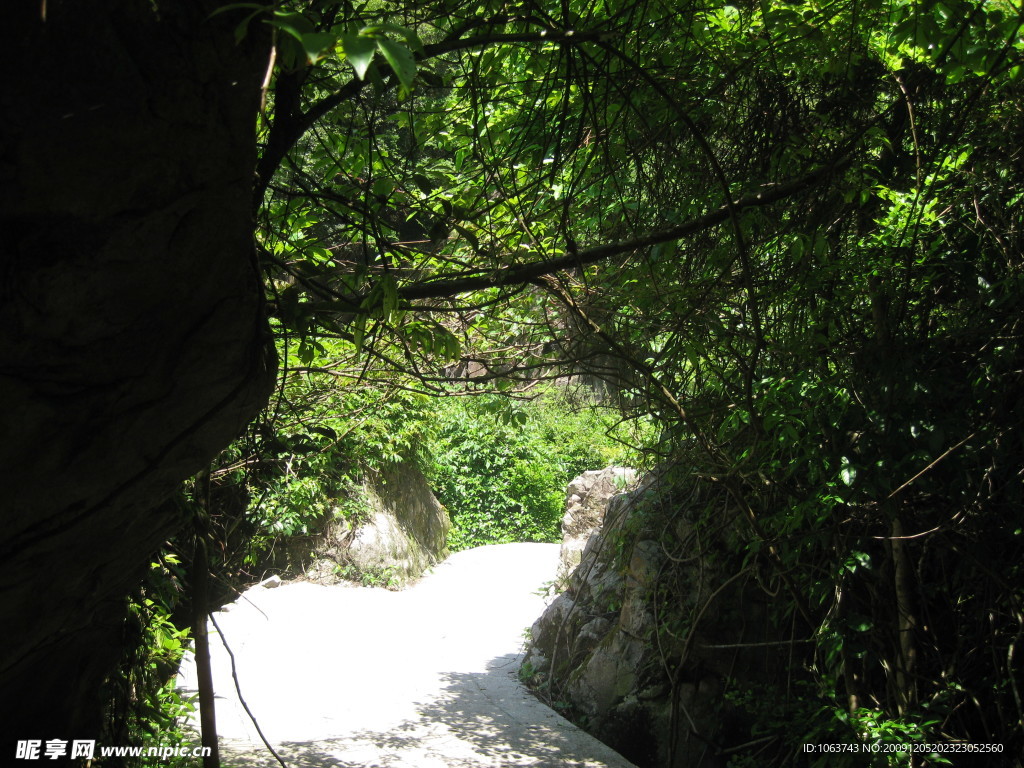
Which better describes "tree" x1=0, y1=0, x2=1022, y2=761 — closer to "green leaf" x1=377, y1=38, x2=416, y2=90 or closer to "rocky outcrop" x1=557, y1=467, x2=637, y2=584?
"green leaf" x1=377, y1=38, x2=416, y2=90

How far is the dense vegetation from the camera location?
9.04ft

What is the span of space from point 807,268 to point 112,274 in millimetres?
2840

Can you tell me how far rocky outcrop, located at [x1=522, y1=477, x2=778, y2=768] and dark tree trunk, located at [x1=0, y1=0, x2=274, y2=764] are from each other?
336cm

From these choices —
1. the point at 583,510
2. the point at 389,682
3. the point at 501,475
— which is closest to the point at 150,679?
the point at 389,682

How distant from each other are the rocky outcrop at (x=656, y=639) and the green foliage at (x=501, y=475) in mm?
6734

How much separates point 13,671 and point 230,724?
11.7ft

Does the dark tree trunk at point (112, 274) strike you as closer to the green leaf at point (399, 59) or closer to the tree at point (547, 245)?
the tree at point (547, 245)

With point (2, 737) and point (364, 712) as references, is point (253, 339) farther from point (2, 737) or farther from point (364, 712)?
point (364, 712)

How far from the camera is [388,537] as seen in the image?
9.80 m

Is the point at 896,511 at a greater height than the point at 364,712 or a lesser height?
greater

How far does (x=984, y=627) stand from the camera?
11.0ft

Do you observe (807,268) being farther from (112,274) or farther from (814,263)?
(112,274)

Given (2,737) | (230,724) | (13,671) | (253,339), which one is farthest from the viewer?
(230,724)

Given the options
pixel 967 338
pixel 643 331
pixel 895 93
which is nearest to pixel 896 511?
pixel 967 338
